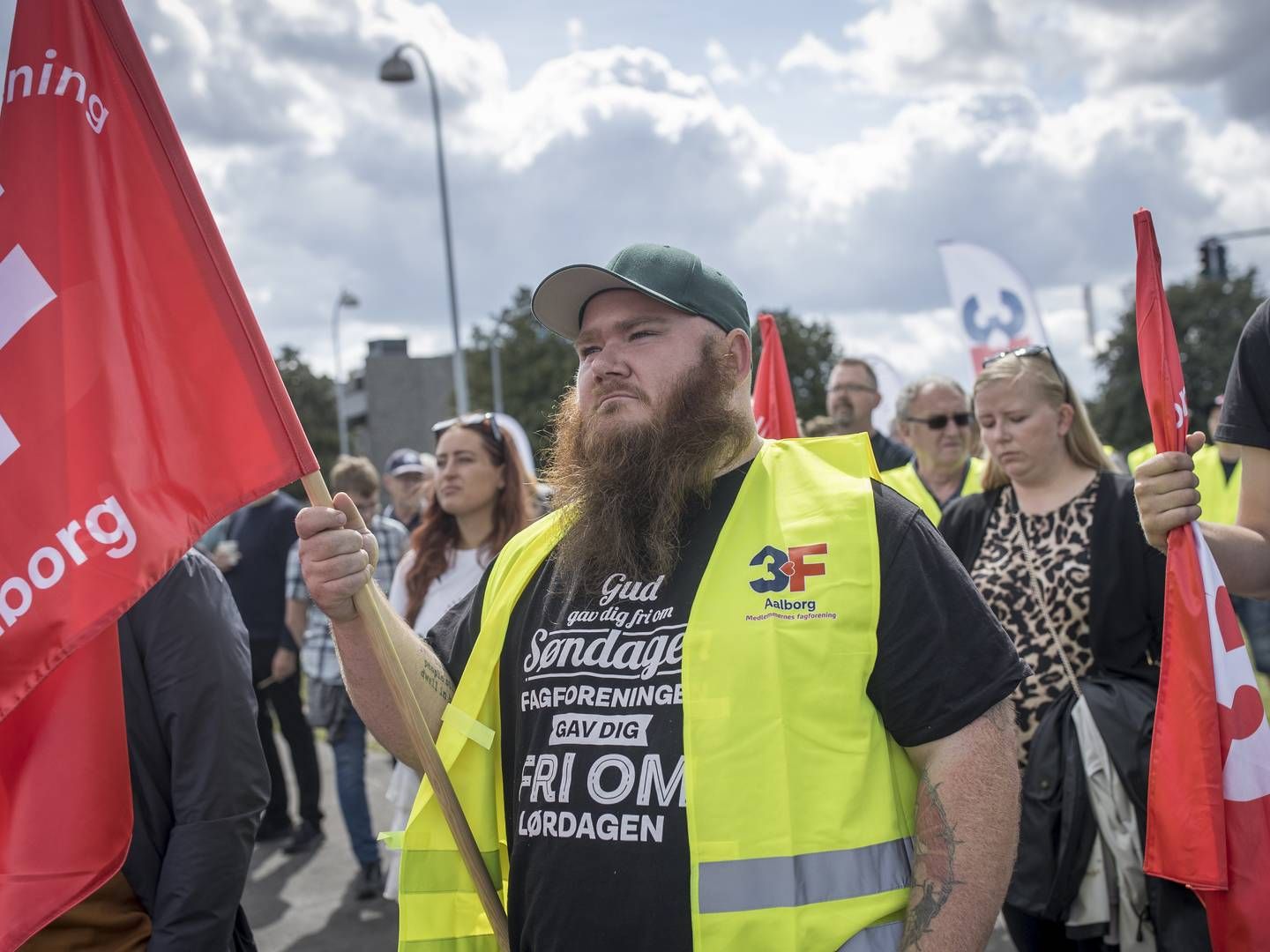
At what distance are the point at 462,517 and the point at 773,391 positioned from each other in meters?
1.36

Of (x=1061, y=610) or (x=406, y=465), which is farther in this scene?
(x=406, y=465)

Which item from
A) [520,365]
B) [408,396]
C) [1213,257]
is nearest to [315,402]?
[408,396]

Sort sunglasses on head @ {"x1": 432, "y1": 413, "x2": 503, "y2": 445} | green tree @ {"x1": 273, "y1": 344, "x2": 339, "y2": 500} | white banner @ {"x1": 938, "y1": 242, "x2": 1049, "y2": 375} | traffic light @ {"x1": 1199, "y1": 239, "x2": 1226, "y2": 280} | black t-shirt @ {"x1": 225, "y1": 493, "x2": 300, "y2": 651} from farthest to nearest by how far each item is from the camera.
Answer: green tree @ {"x1": 273, "y1": 344, "x2": 339, "y2": 500}
traffic light @ {"x1": 1199, "y1": 239, "x2": 1226, "y2": 280}
white banner @ {"x1": 938, "y1": 242, "x2": 1049, "y2": 375}
black t-shirt @ {"x1": 225, "y1": 493, "x2": 300, "y2": 651}
sunglasses on head @ {"x1": 432, "y1": 413, "x2": 503, "y2": 445}

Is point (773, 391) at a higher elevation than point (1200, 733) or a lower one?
higher

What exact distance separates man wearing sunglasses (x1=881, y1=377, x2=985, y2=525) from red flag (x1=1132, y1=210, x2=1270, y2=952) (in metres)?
2.99

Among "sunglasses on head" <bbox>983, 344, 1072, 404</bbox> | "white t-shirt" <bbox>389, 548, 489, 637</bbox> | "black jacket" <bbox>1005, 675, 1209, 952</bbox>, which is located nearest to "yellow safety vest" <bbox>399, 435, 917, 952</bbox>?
"black jacket" <bbox>1005, 675, 1209, 952</bbox>

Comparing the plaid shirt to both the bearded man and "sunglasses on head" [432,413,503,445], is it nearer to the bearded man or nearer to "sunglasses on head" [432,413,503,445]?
"sunglasses on head" [432,413,503,445]

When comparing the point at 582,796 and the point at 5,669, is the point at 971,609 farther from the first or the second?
the point at 5,669

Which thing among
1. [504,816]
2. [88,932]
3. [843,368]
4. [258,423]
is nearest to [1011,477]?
[504,816]

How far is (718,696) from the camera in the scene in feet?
6.71

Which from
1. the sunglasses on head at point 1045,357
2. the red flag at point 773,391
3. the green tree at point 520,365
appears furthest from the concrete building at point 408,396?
the sunglasses on head at point 1045,357

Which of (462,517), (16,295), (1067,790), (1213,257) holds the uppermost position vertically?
(1213,257)

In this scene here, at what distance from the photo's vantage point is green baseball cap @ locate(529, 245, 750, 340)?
2410mm

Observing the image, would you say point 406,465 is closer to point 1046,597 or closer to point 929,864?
point 1046,597
